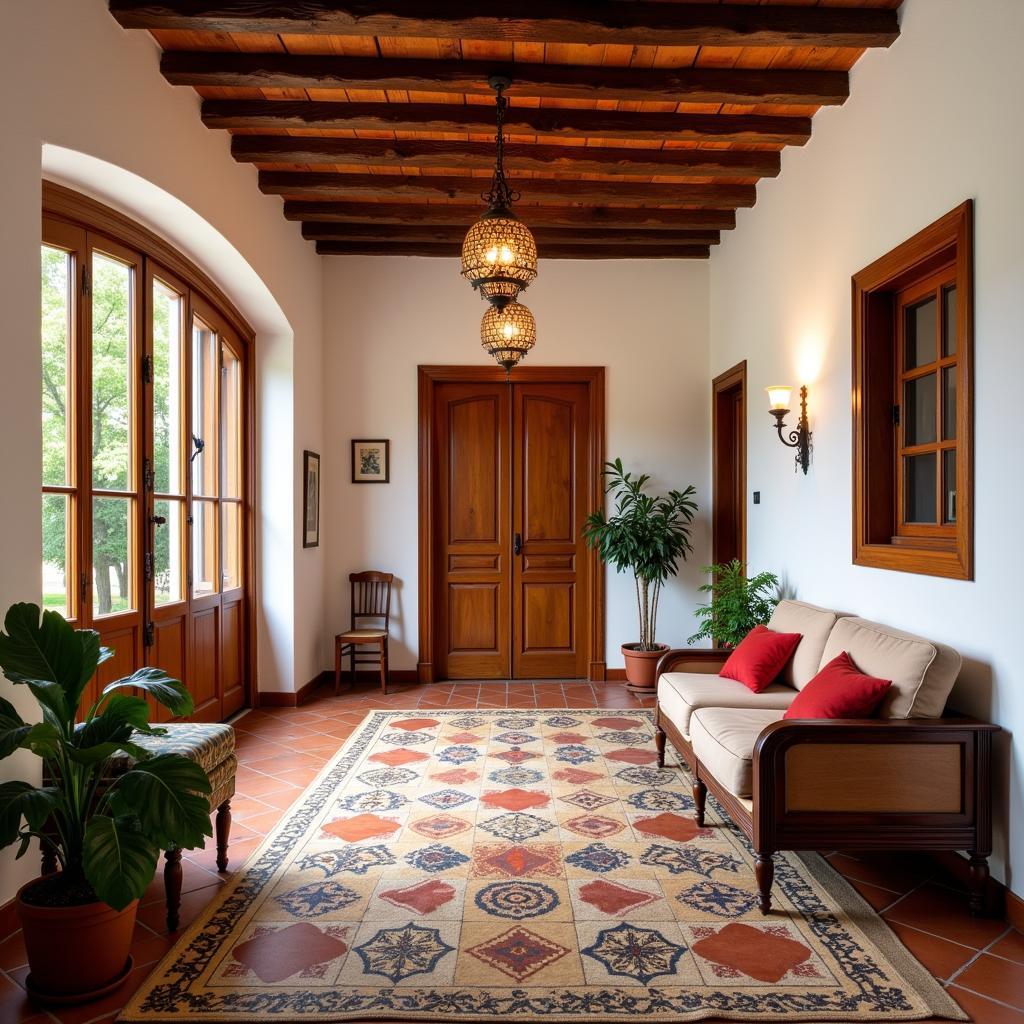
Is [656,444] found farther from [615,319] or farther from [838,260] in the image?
[838,260]

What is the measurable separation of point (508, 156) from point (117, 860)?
4.21 metres

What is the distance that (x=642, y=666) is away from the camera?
6.24 meters

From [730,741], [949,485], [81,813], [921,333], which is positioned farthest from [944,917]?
[81,813]

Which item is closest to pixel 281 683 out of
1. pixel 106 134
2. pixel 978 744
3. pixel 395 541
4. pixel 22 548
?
pixel 395 541

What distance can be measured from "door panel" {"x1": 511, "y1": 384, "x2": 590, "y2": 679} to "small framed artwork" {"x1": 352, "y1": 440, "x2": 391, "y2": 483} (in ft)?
3.57

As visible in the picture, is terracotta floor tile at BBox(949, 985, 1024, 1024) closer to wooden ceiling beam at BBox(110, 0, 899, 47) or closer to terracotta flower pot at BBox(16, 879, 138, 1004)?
terracotta flower pot at BBox(16, 879, 138, 1004)

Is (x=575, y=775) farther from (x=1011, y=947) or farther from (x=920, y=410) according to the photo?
(x=920, y=410)

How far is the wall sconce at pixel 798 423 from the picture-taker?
4.61m

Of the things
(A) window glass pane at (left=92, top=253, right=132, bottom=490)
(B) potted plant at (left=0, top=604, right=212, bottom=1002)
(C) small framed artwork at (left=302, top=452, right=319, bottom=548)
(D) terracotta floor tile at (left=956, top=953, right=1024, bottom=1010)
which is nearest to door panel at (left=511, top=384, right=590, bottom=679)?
(C) small framed artwork at (left=302, top=452, right=319, bottom=548)

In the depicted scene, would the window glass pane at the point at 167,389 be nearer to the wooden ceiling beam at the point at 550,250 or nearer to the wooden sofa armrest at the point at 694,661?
the wooden ceiling beam at the point at 550,250

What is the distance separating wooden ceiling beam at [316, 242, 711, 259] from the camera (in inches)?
256

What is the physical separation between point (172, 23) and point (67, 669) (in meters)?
2.77

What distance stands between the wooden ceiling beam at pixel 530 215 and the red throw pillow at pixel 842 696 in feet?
13.0

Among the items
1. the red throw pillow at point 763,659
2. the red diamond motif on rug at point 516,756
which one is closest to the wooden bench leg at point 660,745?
the red throw pillow at point 763,659
